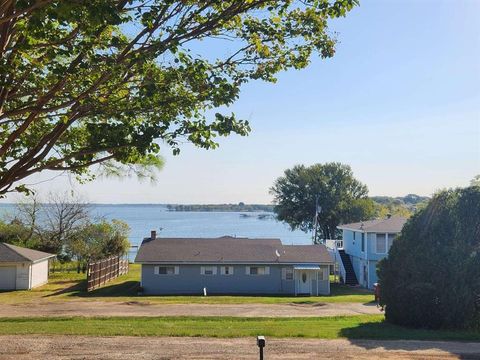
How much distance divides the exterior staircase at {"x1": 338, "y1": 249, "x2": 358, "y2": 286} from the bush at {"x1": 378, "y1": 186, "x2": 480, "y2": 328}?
26.8m

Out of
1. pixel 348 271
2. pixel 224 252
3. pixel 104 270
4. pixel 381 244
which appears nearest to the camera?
pixel 224 252

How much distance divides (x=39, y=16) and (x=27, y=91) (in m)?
3.53

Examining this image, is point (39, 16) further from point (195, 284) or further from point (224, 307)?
point (195, 284)

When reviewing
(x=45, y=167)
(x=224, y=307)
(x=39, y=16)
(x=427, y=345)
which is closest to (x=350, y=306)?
(x=224, y=307)

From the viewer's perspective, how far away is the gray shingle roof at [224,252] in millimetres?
40188

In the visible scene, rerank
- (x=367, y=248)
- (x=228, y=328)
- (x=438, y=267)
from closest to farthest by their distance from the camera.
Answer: (x=228, y=328)
(x=438, y=267)
(x=367, y=248)

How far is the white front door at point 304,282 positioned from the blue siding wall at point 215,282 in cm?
54

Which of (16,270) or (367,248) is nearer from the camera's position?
(16,270)

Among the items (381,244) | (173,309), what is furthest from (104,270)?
(381,244)

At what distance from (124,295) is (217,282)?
706 cm

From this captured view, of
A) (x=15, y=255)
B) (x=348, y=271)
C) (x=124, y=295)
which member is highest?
(x=15, y=255)

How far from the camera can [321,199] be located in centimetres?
7275

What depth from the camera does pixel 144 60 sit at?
29.3ft

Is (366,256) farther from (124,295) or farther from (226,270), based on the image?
(124,295)
